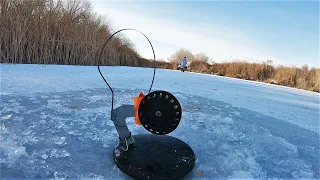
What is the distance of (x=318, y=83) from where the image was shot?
38.3 feet

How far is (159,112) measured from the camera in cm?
143

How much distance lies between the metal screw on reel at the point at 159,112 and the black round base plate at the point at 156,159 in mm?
212

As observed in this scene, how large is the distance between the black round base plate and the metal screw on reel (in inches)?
8.3

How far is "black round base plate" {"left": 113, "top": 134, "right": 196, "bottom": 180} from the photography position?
4.77 feet

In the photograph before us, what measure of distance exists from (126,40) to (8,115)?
51.3 ft

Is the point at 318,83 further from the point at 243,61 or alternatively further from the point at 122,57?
the point at 122,57

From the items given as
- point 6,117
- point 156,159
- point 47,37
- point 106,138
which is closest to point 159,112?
point 156,159

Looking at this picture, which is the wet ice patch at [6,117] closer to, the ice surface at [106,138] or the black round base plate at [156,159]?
the ice surface at [106,138]

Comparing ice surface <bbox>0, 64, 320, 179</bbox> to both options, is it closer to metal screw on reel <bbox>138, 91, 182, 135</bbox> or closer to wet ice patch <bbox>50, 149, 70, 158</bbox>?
wet ice patch <bbox>50, 149, 70, 158</bbox>

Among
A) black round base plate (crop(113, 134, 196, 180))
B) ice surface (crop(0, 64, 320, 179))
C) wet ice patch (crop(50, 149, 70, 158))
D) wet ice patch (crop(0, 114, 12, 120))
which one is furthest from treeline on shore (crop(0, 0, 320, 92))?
black round base plate (crop(113, 134, 196, 180))

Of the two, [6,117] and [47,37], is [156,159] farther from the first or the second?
[47,37]

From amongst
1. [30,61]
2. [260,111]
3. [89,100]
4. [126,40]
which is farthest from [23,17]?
[126,40]

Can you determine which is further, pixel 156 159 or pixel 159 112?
pixel 156 159

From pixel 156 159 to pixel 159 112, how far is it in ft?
1.04
